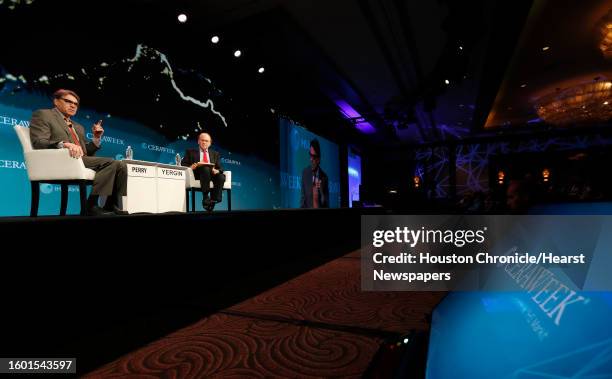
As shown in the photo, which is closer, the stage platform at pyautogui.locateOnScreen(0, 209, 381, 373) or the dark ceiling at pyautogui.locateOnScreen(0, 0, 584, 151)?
the stage platform at pyautogui.locateOnScreen(0, 209, 381, 373)

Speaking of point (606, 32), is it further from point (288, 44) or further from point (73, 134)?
point (73, 134)

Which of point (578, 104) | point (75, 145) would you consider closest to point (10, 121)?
point (75, 145)

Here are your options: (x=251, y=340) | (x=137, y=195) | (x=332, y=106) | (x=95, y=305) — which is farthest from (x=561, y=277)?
(x=332, y=106)

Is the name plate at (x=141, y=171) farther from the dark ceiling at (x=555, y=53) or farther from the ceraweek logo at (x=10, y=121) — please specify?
the dark ceiling at (x=555, y=53)

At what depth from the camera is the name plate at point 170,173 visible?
354cm

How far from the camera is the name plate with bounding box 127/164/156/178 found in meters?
3.22

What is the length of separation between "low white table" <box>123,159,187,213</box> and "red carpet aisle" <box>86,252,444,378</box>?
2.32m

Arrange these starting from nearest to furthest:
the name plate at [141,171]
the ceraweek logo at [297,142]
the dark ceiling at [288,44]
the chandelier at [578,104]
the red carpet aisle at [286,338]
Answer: the red carpet aisle at [286,338]
the name plate at [141,171]
the dark ceiling at [288,44]
the chandelier at [578,104]
the ceraweek logo at [297,142]

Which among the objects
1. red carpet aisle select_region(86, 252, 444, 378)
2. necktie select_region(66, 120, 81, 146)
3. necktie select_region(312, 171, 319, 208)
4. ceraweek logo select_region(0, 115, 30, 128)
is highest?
ceraweek logo select_region(0, 115, 30, 128)

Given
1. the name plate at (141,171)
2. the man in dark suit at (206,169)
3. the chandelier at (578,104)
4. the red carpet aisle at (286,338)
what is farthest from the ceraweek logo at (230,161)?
the chandelier at (578,104)

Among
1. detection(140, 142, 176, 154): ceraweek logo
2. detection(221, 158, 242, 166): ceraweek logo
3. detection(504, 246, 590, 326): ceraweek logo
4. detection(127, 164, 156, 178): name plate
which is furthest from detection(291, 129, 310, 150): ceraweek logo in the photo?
detection(504, 246, 590, 326): ceraweek logo

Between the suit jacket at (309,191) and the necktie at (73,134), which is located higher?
the necktie at (73,134)

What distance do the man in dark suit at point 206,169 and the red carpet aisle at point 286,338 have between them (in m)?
2.62

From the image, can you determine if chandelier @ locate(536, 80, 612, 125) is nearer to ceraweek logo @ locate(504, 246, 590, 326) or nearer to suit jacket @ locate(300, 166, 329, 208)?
suit jacket @ locate(300, 166, 329, 208)
